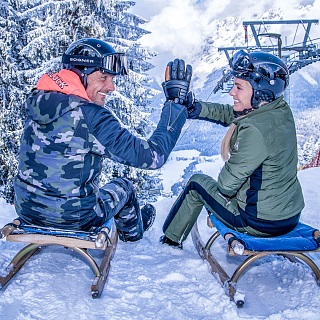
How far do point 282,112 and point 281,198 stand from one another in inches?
26.6

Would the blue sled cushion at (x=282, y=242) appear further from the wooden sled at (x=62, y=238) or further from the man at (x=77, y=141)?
the wooden sled at (x=62, y=238)

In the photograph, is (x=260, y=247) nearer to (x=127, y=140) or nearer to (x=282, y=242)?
(x=282, y=242)

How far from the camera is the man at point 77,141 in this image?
8.20 feet

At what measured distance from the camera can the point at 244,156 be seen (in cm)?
262

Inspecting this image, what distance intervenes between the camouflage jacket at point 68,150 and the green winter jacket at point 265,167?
1.83 ft

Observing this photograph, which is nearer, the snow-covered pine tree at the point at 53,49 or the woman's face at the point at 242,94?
the woman's face at the point at 242,94

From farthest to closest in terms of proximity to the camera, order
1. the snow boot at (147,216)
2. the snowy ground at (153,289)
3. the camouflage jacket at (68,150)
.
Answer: the snow boot at (147,216)
the camouflage jacket at (68,150)
the snowy ground at (153,289)

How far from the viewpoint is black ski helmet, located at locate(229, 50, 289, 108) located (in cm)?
285

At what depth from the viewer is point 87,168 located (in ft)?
8.82

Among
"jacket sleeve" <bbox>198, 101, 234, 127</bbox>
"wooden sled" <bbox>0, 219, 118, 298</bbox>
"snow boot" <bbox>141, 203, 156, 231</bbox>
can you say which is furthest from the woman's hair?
"snow boot" <bbox>141, 203, 156, 231</bbox>

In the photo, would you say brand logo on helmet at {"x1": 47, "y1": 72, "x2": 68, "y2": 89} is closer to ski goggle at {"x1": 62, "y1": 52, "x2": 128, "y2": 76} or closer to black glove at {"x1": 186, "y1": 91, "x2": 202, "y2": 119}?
ski goggle at {"x1": 62, "y1": 52, "x2": 128, "y2": 76}

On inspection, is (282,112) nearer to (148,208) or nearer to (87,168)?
(87,168)

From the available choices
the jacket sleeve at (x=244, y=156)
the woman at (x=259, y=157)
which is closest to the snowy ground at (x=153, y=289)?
the woman at (x=259, y=157)

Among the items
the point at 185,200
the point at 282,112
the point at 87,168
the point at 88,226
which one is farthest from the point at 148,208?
the point at 282,112
